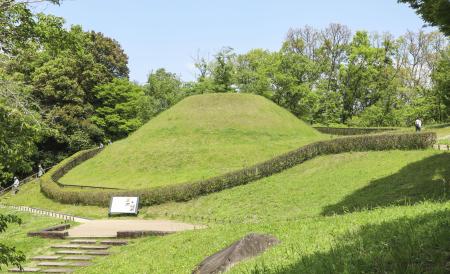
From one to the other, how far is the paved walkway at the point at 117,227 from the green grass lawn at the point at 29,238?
1.81 meters

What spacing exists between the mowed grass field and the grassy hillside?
811cm

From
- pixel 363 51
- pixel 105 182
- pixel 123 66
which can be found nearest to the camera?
pixel 105 182

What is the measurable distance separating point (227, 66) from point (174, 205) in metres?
46.6

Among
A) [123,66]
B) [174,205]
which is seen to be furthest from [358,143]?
[123,66]

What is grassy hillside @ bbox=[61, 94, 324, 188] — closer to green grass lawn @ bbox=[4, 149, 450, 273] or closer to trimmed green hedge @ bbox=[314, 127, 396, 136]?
trimmed green hedge @ bbox=[314, 127, 396, 136]

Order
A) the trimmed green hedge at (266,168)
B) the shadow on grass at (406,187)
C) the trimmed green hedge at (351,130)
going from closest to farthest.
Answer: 1. the shadow on grass at (406,187)
2. the trimmed green hedge at (266,168)
3. the trimmed green hedge at (351,130)

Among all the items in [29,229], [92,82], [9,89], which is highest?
[92,82]

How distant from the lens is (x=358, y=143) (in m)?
31.9

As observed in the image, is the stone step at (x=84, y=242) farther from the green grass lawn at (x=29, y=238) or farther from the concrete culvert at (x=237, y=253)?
the concrete culvert at (x=237, y=253)

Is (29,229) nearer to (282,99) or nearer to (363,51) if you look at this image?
(282,99)

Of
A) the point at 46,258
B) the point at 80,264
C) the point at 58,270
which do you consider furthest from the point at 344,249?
the point at 46,258

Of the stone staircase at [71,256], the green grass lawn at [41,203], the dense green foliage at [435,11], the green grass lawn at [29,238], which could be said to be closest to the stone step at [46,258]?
the stone staircase at [71,256]

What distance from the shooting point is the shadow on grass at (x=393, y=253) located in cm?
575

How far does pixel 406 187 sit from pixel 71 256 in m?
17.3
